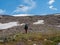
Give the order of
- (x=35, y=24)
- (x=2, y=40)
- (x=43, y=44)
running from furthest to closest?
(x=35, y=24), (x=2, y=40), (x=43, y=44)

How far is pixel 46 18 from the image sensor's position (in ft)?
211

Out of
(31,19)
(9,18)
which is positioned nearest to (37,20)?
(31,19)

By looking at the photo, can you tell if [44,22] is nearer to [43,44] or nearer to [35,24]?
[35,24]

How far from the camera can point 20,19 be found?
64.0 meters

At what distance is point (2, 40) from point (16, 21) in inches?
1087

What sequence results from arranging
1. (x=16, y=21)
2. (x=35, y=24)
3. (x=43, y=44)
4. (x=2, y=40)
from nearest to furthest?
1. (x=43, y=44)
2. (x=2, y=40)
3. (x=35, y=24)
4. (x=16, y=21)

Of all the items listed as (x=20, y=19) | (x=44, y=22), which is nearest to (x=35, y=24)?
(x=44, y=22)

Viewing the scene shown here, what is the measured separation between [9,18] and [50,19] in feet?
35.2

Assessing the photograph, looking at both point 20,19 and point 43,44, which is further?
point 20,19

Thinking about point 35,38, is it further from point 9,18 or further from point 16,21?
point 9,18

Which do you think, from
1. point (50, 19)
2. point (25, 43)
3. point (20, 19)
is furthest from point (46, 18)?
point (25, 43)

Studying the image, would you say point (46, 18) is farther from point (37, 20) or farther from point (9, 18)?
point (9, 18)

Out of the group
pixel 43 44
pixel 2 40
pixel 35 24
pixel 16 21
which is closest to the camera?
pixel 43 44

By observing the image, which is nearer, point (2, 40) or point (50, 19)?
point (2, 40)
